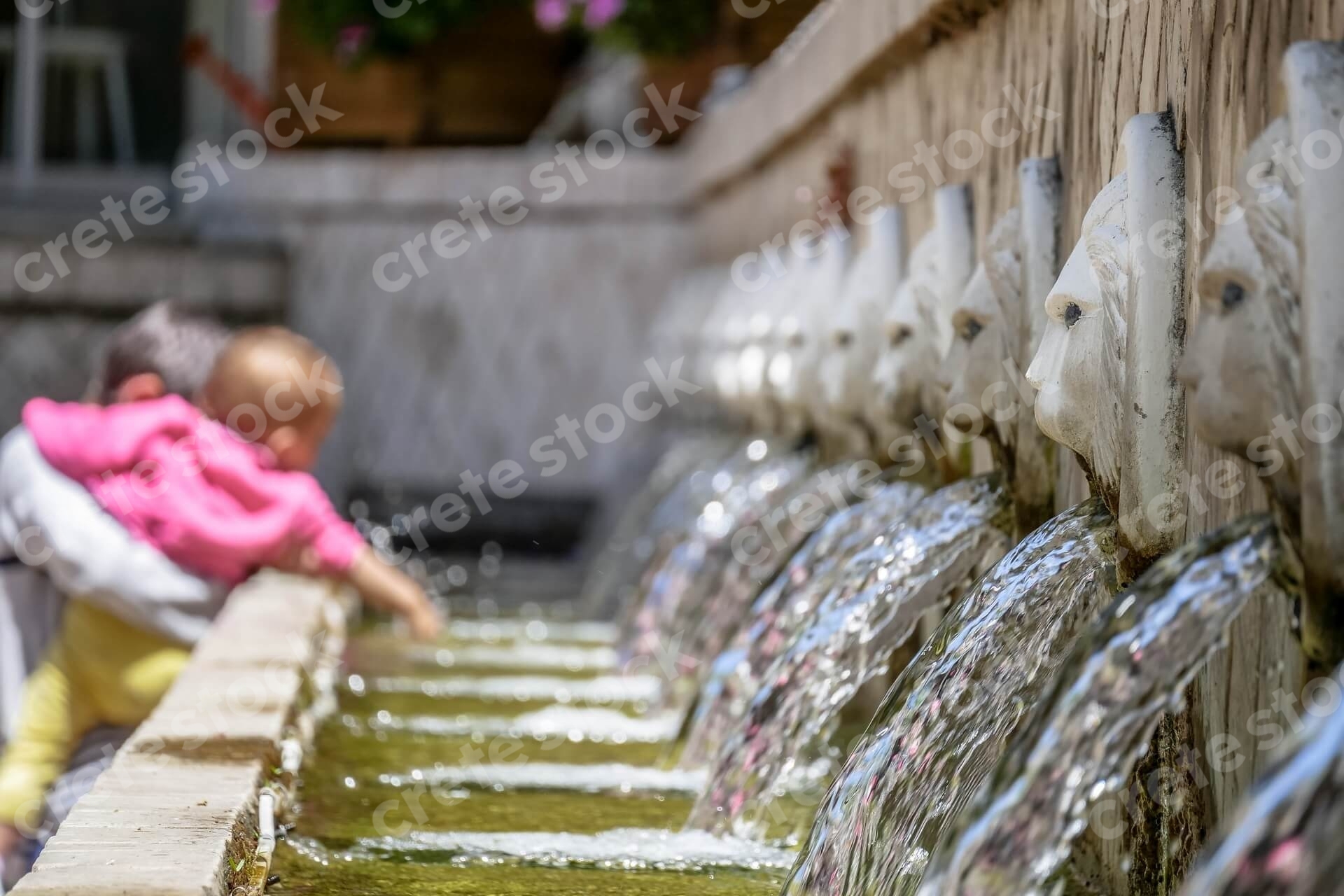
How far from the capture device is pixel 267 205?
7363mm

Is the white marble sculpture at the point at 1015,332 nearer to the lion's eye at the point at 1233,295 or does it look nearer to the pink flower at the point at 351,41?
the lion's eye at the point at 1233,295

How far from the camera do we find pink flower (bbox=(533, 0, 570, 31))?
6.84 metres

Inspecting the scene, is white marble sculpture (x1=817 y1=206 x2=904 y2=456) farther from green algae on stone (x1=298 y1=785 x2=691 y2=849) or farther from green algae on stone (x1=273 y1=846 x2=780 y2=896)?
green algae on stone (x1=273 y1=846 x2=780 y2=896)

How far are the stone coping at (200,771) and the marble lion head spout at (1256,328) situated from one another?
90 cm

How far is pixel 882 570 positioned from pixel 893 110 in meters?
1.39

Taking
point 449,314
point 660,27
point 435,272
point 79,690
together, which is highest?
point 660,27

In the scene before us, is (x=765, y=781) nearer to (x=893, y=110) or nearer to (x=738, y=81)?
(x=893, y=110)

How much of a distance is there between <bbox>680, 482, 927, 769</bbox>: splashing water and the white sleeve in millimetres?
1041

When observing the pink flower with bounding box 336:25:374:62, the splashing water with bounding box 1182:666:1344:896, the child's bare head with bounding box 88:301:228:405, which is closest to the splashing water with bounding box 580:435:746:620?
the child's bare head with bounding box 88:301:228:405

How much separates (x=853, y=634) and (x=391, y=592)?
145 centimetres

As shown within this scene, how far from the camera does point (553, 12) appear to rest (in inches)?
271

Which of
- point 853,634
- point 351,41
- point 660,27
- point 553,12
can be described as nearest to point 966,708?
A: point 853,634

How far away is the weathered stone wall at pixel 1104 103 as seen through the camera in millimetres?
1620

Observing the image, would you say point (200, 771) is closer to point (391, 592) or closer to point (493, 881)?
point (493, 881)
